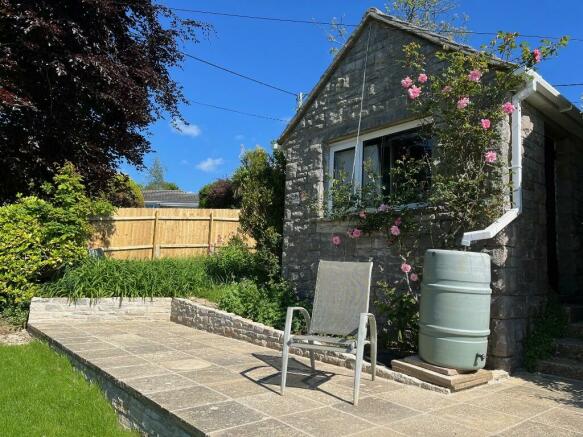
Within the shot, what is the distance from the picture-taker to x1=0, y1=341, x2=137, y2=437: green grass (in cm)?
361

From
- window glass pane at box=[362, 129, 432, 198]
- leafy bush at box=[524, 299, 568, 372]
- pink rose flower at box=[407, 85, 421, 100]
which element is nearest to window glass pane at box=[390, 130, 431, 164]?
window glass pane at box=[362, 129, 432, 198]

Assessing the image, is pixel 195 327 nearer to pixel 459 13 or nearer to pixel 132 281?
pixel 132 281

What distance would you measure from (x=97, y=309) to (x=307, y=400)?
17.4ft

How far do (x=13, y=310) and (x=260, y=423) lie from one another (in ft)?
19.6

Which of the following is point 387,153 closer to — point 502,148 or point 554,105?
point 502,148

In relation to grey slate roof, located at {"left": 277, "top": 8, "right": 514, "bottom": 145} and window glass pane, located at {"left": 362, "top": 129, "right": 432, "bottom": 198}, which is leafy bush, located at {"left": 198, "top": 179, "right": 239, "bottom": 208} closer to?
grey slate roof, located at {"left": 277, "top": 8, "right": 514, "bottom": 145}

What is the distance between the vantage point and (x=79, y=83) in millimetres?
8516

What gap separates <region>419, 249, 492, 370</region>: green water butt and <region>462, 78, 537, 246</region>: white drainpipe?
292 mm

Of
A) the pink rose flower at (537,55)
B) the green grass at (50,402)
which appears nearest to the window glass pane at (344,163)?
the pink rose flower at (537,55)

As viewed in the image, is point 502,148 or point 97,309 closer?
point 502,148

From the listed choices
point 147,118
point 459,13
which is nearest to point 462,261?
point 147,118

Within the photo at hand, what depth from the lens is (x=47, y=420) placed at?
3736mm

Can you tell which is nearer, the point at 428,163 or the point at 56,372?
the point at 56,372

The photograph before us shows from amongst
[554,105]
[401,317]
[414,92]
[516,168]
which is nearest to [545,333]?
[401,317]
